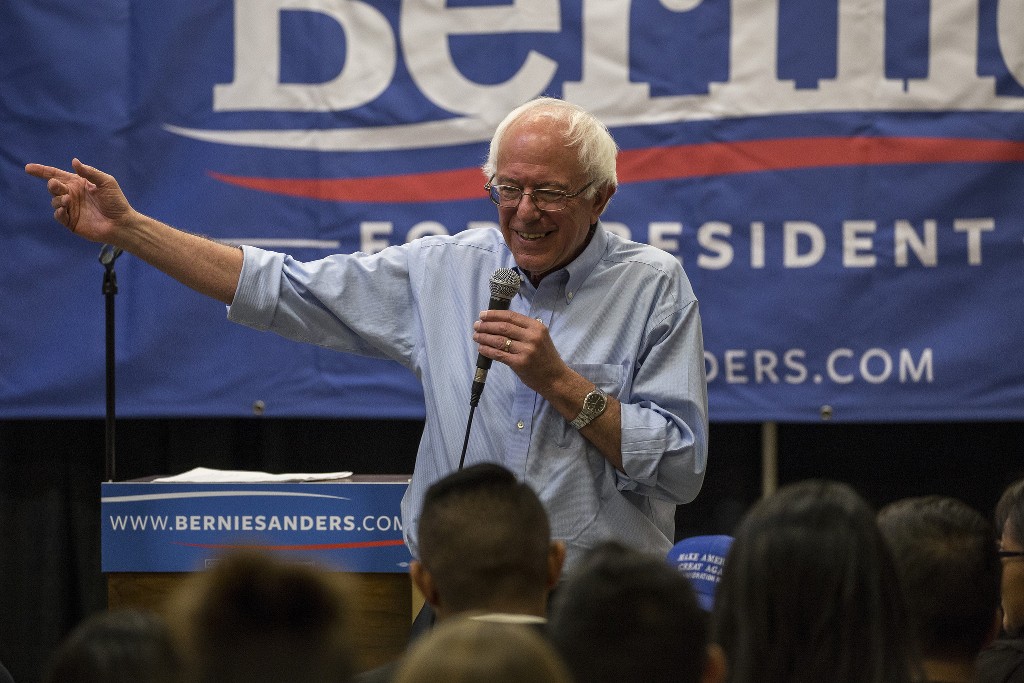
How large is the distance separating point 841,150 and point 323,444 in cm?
196

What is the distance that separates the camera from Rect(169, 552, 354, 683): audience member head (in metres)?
1.07

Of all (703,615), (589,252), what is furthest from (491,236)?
(703,615)

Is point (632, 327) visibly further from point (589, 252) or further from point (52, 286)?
point (52, 286)

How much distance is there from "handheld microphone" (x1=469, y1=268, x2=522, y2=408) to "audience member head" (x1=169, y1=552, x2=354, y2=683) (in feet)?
4.50

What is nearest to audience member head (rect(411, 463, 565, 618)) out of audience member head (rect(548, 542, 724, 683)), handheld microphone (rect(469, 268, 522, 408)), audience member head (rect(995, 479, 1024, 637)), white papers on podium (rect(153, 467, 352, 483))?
audience member head (rect(548, 542, 724, 683))

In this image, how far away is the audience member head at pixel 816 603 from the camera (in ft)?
5.01

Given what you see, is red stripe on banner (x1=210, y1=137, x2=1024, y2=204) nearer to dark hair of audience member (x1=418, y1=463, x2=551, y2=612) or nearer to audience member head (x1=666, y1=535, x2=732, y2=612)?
audience member head (x1=666, y1=535, x2=732, y2=612)

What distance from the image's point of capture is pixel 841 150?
3.96m

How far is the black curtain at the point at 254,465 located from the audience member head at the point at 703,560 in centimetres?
143

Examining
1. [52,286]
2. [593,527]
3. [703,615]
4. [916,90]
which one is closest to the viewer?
[703,615]

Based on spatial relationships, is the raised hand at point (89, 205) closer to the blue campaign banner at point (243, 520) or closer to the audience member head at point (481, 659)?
the blue campaign banner at point (243, 520)

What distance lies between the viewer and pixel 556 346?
2.62 m

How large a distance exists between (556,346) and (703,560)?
0.60 m

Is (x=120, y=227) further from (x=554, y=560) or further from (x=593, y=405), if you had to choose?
(x=554, y=560)
